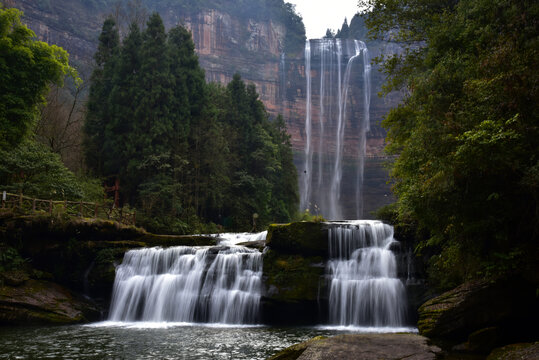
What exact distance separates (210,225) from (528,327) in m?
25.2

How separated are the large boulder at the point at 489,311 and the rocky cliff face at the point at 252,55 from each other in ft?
202

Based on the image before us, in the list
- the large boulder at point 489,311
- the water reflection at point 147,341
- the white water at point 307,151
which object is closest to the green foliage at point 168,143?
the water reflection at point 147,341

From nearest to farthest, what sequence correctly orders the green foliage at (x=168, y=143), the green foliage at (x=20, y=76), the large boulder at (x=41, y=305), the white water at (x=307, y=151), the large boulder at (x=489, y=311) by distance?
the large boulder at (x=489, y=311) < the large boulder at (x=41, y=305) < the green foliage at (x=20, y=76) < the green foliage at (x=168, y=143) < the white water at (x=307, y=151)

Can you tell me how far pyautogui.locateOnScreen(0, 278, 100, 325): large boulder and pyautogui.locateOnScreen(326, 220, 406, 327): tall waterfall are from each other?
9528 millimetres

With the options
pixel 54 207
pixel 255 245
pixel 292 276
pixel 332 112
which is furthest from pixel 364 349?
pixel 332 112

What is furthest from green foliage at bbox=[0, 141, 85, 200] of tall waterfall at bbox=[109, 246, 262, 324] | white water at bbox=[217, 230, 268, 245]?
white water at bbox=[217, 230, 268, 245]

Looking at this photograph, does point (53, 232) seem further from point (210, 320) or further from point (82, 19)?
point (82, 19)

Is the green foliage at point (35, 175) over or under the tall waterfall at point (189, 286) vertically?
over

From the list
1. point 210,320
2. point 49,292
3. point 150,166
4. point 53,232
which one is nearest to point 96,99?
point 150,166

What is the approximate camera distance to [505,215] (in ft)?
28.9

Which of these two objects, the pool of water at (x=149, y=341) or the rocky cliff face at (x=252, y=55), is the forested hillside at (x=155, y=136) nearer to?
the pool of water at (x=149, y=341)

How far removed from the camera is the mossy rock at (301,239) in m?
16.7

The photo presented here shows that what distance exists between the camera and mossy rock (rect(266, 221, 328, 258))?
54.7 ft

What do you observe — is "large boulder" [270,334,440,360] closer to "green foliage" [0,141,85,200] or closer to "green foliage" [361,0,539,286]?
"green foliage" [361,0,539,286]
